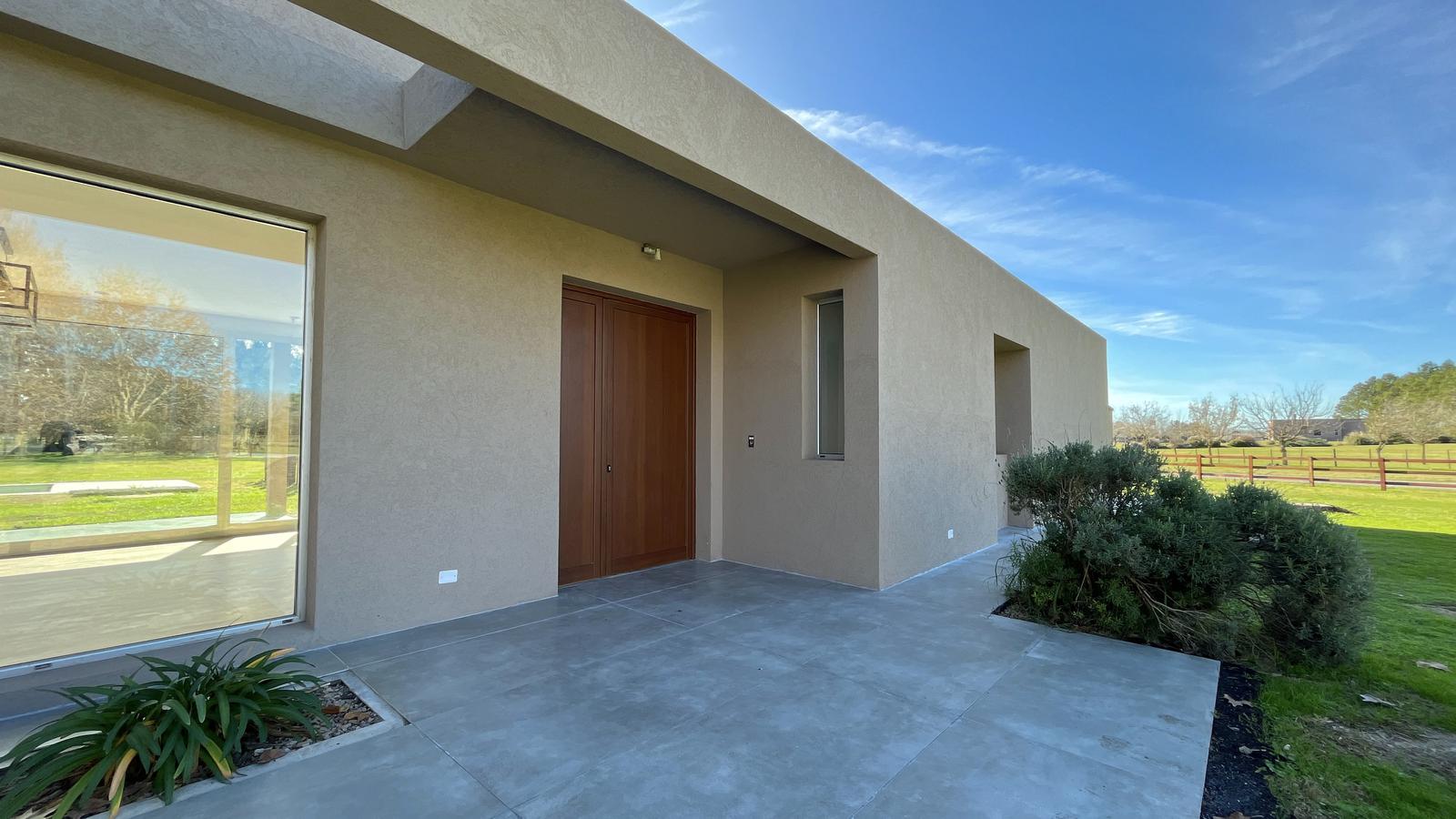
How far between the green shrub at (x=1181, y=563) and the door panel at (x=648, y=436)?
134 inches

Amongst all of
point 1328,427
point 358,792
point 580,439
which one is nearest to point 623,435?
point 580,439

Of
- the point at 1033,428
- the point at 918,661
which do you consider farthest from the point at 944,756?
the point at 1033,428

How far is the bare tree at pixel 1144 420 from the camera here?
100ft

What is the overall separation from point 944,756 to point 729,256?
16.0 ft

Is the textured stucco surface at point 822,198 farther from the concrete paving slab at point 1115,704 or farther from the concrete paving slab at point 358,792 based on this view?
the concrete paving slab at point 358,792

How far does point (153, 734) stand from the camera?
2.08 meters

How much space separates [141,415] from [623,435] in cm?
346

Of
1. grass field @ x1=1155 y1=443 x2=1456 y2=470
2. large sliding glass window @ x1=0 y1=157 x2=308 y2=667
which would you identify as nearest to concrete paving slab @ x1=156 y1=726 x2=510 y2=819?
large sliding glass window @ x1=0 y1=157 x2=308 y2=667

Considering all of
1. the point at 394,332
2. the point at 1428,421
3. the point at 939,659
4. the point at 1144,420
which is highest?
the point at 394,332

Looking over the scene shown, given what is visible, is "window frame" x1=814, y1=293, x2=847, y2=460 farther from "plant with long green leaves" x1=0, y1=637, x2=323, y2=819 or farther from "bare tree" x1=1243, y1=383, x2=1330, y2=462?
"bare tree" x1=1243, y1=383, x2=1330, y2=462

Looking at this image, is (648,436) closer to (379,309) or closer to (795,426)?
(795,426)

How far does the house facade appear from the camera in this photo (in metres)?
2.87

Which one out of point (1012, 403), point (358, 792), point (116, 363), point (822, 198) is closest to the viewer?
point (358, 792)

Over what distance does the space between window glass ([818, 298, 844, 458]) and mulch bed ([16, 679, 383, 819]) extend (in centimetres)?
429
